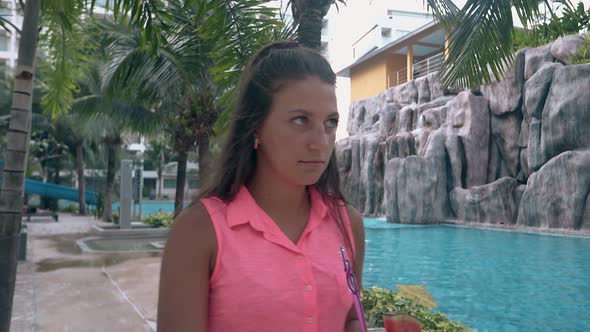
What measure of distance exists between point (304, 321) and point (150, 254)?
998 centimetres

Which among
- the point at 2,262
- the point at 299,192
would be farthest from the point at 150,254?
the point at 299,192

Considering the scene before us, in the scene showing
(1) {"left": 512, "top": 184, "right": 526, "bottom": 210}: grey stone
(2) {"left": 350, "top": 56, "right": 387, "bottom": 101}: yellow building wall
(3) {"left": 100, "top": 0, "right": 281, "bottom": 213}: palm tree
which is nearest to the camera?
(3) {"left": 100, "top": 0, "right": 281, "bottom": 213}: palm tree

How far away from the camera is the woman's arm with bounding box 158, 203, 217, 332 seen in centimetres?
115

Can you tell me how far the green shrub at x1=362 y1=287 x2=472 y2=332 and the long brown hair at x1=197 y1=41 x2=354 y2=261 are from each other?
2.58 meters

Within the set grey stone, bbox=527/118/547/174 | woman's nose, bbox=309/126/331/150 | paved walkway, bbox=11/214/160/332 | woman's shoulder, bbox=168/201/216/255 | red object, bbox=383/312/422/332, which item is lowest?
paved walkway, bbox=11/214/160/332

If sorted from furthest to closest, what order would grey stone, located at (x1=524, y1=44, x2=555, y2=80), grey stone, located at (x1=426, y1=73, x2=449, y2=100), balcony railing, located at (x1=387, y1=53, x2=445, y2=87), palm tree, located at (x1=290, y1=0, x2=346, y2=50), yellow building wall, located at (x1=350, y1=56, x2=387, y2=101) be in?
yellow building wall, located at (x1=350, y1=56, x2=387, y2=101)
balcony railing, located at (x1=387, y1=53, x2=445, y2=87)
grey stone, located at (x1=426, y1=73, x2=449, y2=100)
grey stone, located at (x1=524, y1=44, x2=555, y2=80)
palm tree, located at (x1=290, y1=0, x2=346, y2=50)

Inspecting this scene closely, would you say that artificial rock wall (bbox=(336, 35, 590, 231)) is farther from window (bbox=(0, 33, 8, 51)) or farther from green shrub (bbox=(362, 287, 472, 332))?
window (bbox=(0, 33, 8, 51))

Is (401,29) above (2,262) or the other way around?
above

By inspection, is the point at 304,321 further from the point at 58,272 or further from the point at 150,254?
the point at 150,254

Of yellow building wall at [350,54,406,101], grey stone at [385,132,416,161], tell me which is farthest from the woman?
yellow building wall at [350,54,406,101]

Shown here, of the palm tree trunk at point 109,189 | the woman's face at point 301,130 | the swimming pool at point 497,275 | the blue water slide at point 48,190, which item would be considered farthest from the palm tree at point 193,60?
the blue water slide at point 48,190

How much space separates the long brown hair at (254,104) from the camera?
134 cm

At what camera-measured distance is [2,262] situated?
12.2 ft

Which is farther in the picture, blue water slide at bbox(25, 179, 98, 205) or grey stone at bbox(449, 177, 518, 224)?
blue water slide at bbox(25, 179, 98, 205)
